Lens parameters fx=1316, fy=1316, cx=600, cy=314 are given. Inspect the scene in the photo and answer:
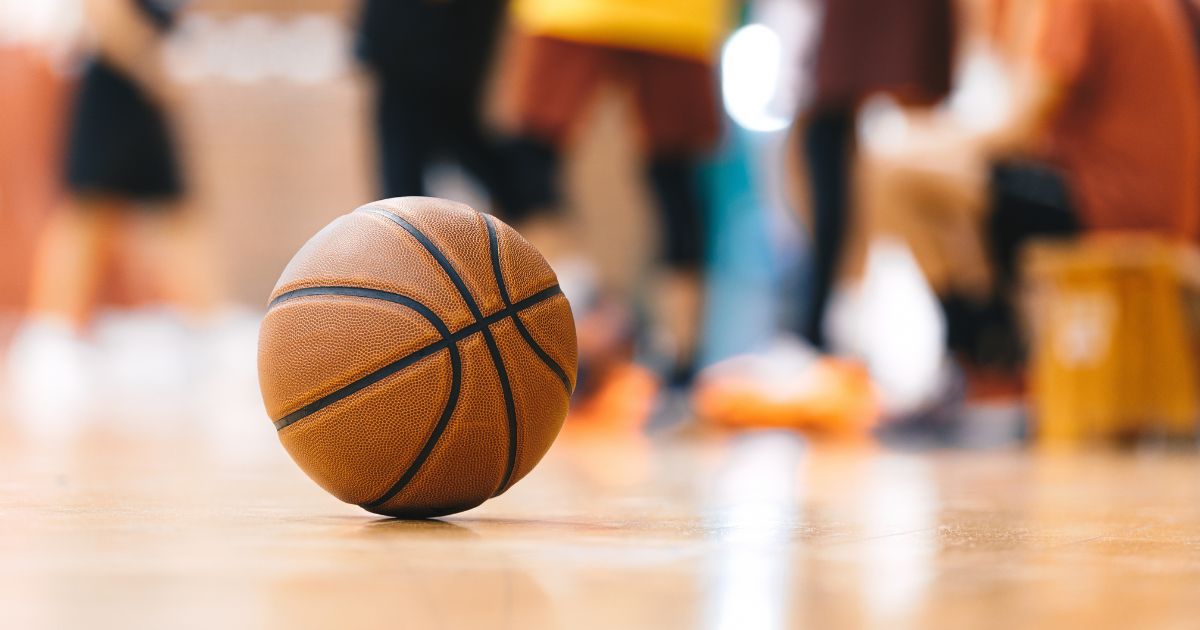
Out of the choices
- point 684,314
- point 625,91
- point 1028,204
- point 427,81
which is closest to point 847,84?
point 1028,204

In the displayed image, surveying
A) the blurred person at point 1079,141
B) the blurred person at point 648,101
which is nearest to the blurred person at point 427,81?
the blurred person at point 648,101

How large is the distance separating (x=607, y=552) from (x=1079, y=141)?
10.9 feet

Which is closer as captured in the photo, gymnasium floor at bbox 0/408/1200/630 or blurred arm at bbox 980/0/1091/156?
gymnasium floor at bbox 0/408/1200/630

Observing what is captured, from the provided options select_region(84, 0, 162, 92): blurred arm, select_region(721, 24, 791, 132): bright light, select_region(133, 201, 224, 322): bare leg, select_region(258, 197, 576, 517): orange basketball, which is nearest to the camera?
select_region(258, 197, 576, 517): orange basketball

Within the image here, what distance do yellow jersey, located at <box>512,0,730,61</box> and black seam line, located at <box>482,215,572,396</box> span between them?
2889 millimetres

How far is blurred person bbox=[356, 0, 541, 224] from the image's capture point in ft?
14.7

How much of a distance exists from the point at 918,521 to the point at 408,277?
0.76 metres

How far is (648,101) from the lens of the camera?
15.8 feet

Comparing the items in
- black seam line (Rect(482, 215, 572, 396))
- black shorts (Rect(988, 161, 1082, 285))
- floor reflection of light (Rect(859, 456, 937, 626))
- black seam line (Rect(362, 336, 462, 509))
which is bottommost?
floor reflection of light (Rect(859, 456, 937, 626))

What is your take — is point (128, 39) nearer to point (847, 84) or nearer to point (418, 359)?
point (847, 84)

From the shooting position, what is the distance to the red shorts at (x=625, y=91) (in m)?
4.64

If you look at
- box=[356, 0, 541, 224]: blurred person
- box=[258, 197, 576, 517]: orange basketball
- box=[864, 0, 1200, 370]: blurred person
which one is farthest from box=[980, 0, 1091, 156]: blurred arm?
box=[258, 197, 576, 517]: orange basketball

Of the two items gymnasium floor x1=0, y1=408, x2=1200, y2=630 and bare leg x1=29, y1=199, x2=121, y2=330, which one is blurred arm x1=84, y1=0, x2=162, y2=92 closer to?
bare leg x1=29, y1=199, x2=121, y2=330

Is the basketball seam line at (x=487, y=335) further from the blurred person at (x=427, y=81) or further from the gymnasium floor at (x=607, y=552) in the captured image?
the blurred person at (x=427, y=81)
